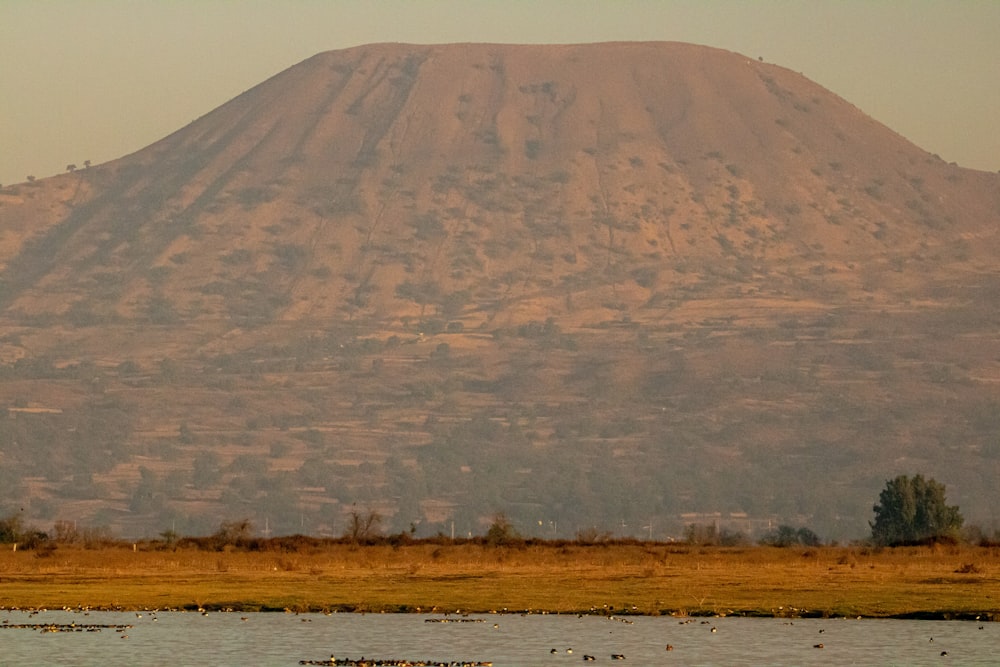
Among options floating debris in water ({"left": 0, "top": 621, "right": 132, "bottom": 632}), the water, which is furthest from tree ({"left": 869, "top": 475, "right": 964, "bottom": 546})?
floating debris in water ({"left": 0, "top": 621, "right": 132, "bottom": 632})

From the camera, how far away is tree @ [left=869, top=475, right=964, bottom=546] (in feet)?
544

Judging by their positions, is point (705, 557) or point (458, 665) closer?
point (458, 665)

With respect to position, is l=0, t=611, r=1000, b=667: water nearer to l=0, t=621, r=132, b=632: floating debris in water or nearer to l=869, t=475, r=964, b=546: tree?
l=0, t=621, r=132, b=632: floating debris in water

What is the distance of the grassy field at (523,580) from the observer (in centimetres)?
6831

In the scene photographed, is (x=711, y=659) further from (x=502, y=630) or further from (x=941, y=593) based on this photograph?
(x=941, y=593)

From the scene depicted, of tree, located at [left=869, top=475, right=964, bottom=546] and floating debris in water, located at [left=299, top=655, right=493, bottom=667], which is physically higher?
tree, located at [left=869, top=475, right=964, bottom=546]

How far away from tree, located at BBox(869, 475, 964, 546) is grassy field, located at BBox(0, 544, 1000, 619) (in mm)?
55839

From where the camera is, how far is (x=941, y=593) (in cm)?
7156

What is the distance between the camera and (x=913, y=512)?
169m

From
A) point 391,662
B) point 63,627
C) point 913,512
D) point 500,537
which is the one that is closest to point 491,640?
point 391,662

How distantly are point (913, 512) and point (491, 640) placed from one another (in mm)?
117736

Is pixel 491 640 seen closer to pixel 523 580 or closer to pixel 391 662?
pixel 391 662

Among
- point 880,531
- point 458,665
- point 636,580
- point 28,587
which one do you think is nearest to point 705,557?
point 636,580

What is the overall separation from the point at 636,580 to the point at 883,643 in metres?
25.7
